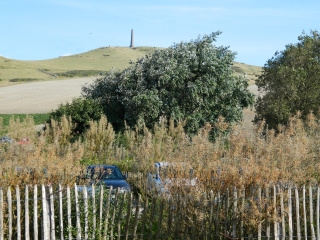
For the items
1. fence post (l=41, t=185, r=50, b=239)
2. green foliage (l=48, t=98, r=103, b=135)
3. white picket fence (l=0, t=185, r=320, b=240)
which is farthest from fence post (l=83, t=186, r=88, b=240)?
green foliage (l=48, t=98, r=103, b=135)

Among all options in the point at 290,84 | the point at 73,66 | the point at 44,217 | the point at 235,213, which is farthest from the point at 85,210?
the point at 73,66

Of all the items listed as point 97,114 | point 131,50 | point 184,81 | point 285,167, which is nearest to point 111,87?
point 97,114

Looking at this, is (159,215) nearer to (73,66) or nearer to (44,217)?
(44,217)

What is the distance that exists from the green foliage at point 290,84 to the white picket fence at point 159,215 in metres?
24.1

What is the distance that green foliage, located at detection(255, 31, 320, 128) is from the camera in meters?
36.2

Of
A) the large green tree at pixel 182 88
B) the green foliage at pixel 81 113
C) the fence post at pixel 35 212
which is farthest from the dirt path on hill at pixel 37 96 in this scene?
the fence post at pixel 35 212

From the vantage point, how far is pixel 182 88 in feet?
113

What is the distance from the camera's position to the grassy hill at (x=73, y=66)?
114100 mm

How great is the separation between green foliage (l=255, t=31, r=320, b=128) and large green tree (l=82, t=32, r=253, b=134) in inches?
61.7

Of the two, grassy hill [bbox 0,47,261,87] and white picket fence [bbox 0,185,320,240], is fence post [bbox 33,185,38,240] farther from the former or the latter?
grassy hill [bbox 0,47,261,87]

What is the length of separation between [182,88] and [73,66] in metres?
114

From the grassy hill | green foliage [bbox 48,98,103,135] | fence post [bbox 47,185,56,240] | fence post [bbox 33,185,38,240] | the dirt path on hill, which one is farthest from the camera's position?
the grassy hill

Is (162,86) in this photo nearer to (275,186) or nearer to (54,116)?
(54,116)

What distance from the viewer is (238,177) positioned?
1156 cm
